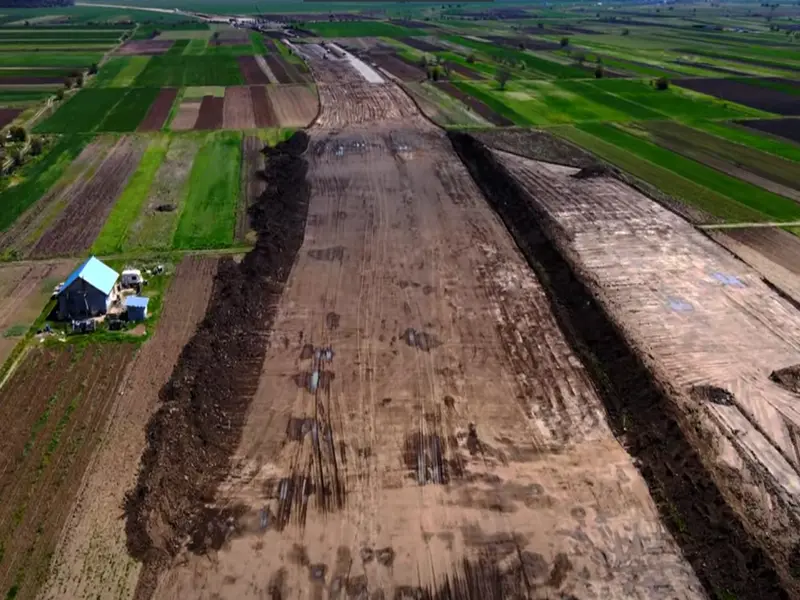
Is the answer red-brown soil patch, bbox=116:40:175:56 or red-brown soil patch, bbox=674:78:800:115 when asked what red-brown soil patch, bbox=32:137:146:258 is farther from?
red-brown soil patch, bbox=674:78:800:115

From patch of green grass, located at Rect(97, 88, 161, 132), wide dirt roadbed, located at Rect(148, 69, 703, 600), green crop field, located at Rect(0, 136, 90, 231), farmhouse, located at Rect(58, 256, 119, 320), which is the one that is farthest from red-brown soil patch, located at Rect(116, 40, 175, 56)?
farmhouse, located at Rect(58, 256, 119, 320)

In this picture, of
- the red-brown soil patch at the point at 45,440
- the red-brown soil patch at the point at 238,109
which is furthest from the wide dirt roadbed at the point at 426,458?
the red-brown soil patch at the point at 238,109

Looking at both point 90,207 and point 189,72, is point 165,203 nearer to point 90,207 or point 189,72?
point 90,207

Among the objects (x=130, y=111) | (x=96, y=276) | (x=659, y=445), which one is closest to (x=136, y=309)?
(x=96, y=276)

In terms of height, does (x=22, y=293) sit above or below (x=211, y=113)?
below

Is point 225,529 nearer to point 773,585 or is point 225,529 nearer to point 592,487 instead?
point 592,487

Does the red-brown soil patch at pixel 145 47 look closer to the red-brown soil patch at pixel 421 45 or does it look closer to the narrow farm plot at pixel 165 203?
the red-brown soil patch at pixel 421 45
